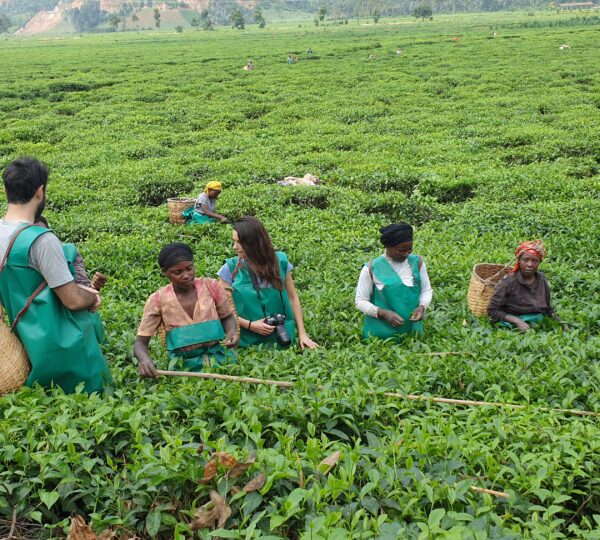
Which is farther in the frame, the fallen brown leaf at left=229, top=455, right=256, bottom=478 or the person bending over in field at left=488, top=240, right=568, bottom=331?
the person bending over in field at left=488, top=240, right=568, bottom=331

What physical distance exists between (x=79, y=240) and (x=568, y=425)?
26.9 feet

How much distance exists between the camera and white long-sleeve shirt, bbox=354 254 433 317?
17.3 ft

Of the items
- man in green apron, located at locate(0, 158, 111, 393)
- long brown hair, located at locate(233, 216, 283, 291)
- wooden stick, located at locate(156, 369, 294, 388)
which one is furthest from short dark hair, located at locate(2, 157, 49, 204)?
long brown hair, located at locate(233, 216, 283, 291)

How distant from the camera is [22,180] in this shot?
3666mm

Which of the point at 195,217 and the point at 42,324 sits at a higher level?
the point at 42,324

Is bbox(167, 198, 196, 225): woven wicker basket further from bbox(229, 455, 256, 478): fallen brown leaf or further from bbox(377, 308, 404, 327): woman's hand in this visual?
bbox(229, 455, 256, 478): fallen brown leaf

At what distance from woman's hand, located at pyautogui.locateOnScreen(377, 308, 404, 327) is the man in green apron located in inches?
94.9

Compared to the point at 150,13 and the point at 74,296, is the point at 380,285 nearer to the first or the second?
the point at 74,296

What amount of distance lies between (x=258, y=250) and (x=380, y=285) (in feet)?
3.72

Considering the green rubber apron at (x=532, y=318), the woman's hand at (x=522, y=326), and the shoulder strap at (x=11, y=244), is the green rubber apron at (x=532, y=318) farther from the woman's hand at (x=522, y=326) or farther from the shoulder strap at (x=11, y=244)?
the shoulder strap at (x=11, y=244)

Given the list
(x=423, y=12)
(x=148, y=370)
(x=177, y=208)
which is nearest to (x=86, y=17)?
(x=423, y=12)

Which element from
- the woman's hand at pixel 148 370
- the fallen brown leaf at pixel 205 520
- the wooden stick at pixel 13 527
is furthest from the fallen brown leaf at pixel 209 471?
the woman's hand at pixel 148 370

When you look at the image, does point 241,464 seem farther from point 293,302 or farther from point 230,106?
point 230,106

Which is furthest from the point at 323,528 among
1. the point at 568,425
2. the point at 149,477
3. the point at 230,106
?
the point at 230,106
